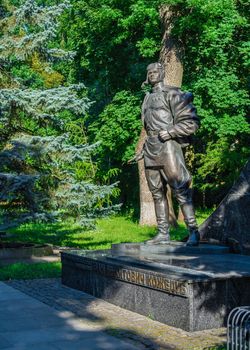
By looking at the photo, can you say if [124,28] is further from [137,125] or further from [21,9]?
[21,9]

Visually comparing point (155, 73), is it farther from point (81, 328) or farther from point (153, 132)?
point (81, 328)

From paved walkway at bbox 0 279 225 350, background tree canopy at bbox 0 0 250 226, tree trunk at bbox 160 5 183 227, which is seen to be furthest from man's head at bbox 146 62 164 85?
tree trunk at bbox 160 5 183 227

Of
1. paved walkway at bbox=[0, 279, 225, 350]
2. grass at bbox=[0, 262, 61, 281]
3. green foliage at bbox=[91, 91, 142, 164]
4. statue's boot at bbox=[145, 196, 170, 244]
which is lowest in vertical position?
paved walkway at bbox=[0, 279, 225, 350]

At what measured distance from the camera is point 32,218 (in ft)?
45.5

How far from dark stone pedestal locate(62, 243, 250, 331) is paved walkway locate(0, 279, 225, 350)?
5.8 inches

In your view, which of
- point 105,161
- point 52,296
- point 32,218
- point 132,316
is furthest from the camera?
point 105,161

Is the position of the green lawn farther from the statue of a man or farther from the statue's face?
the statue's face

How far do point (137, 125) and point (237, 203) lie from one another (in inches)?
572

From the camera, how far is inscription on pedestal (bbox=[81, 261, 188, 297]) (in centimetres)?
682

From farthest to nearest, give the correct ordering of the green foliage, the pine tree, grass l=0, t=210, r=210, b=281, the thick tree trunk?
the green foliage
the thick tree trunk
the pine tree
grass l=0, t=210, r=210, b=281

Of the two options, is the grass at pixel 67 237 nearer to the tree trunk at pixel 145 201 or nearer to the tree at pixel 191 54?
the tree trunk at pixel 145 201

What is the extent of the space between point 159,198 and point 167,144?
914 millimetres

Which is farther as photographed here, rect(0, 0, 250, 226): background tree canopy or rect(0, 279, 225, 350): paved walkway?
rect(0, 0, 250, 226): background tree canopy

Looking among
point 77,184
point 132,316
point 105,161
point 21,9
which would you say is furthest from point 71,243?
point 105,161
